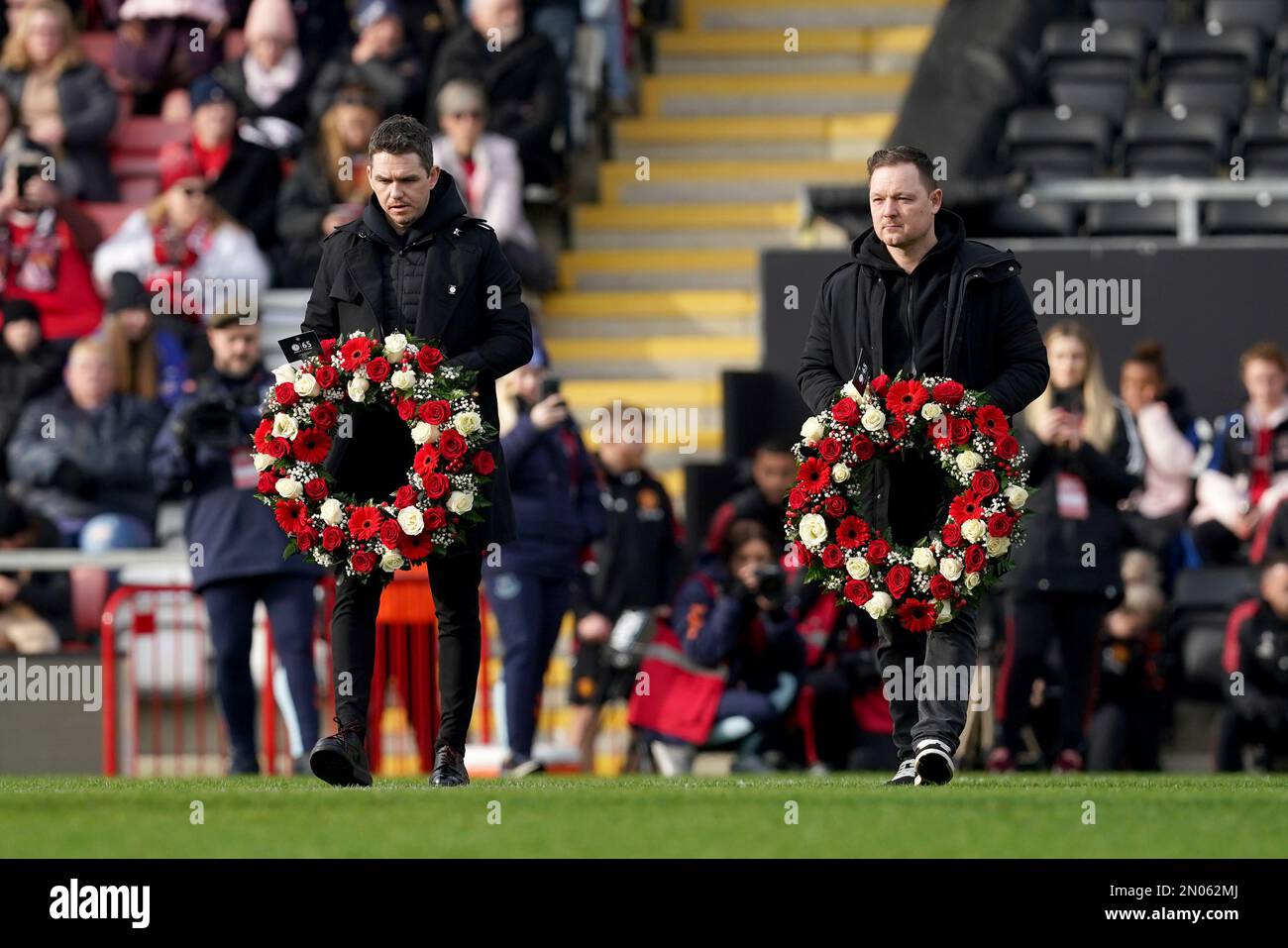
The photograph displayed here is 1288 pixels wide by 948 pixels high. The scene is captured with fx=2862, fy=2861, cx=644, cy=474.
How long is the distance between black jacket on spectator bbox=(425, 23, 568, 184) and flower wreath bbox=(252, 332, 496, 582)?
908 cm

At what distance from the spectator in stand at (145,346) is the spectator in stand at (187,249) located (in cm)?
15

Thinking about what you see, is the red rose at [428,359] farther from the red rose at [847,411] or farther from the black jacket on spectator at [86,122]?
the black jacket on spectator at [86,122]

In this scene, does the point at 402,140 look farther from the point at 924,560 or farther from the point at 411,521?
the point at 924,560

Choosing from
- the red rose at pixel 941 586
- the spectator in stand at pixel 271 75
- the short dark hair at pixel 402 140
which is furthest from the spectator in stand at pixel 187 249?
the red rose at pixel 941 586

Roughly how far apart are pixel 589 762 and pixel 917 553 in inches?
227

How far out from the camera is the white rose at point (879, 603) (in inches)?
387

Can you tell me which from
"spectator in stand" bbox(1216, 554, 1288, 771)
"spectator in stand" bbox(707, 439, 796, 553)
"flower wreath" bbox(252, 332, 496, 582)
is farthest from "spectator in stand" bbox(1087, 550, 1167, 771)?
"flower wreath" bbox(252, 332, 496, 582)

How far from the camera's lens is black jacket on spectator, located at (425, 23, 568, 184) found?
18.9 metres

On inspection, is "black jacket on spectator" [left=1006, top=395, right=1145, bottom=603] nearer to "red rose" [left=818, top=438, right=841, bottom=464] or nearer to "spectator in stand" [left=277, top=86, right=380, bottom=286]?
"red rose" [left=818, top=438, right=841, bottom=464]

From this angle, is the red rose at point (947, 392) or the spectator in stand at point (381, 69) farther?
the spectator in stand at point (381, 69)

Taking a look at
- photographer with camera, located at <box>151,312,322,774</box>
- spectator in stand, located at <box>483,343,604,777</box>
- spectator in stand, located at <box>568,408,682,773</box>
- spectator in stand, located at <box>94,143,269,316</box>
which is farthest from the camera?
spectator in stand, located at <box>94,143,269,316</box>

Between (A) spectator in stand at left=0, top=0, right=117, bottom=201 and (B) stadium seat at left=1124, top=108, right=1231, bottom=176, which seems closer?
(B) stadium seat at left=1124, top=108, right=1231, bottom=176

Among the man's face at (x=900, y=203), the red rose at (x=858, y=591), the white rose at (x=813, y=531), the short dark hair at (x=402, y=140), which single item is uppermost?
the short dark hair at (x=402, y=140)
